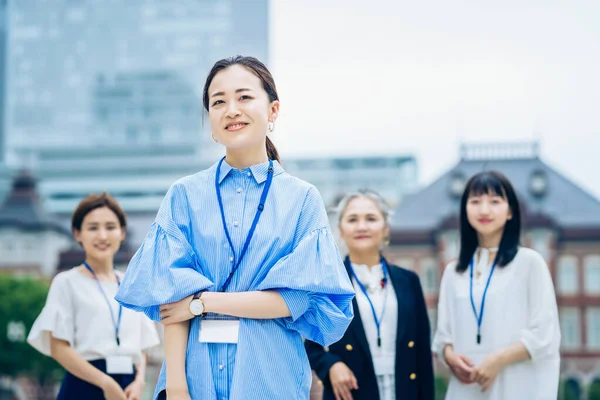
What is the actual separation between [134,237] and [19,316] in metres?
12.1

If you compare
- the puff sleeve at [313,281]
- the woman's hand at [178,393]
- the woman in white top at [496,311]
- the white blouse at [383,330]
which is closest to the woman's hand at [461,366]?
the woman in white top at [496,311]

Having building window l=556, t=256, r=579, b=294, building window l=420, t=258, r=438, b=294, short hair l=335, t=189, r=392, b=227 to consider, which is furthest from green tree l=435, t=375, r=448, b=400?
short hair l=335, t=189, r=392, b=227

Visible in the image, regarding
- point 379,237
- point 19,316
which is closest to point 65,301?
point 379,237

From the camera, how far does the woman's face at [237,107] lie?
6.91ft

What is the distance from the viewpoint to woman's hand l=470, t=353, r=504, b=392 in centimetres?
318

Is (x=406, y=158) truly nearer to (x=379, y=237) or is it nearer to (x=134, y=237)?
(x=134, y=237)

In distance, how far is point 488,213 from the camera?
3.34m

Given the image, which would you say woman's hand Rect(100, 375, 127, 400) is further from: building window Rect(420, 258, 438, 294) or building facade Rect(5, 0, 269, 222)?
building facade Rect(5, 0, 269, 222)

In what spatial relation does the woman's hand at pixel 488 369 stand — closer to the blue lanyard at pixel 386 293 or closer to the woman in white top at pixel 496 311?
the woman in white top at pixel 496 311

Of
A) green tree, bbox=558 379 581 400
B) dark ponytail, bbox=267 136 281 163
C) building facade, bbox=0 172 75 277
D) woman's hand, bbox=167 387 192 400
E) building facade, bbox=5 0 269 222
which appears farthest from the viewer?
building facade, bbox=5 0 269 222

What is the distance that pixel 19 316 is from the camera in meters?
28.2

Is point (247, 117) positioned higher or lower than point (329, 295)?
higher

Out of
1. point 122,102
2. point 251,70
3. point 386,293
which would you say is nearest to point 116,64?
point 122,102

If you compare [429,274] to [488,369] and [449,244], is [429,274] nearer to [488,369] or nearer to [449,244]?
[449,244]
